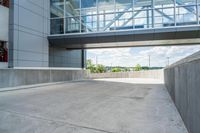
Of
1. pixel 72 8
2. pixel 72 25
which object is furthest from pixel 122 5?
pixel 72 25

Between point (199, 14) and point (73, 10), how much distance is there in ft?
40.9

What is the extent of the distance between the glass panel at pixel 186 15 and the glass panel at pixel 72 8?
1004cm

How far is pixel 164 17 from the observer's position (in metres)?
15.0

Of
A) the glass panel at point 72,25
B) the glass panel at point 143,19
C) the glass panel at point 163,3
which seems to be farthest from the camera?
the glass panel at point 72,25

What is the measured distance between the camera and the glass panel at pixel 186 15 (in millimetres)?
14320

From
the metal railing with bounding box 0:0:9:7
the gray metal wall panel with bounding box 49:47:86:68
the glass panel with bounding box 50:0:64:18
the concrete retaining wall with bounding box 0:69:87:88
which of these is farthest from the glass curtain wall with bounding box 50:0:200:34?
the metal railing with bounding box 0:0:9:7

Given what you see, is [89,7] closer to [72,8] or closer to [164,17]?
[72,8]

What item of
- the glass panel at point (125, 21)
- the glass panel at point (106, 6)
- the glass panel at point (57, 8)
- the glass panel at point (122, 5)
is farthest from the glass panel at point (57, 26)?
the glass panel at point (122, 5)

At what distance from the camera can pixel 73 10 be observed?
59.5 feet

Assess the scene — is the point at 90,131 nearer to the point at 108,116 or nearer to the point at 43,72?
the point at 108,116

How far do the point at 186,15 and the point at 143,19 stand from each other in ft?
12.2

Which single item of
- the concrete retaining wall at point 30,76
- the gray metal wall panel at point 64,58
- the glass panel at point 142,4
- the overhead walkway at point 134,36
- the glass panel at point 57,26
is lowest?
the concrete retaining wall at point 30,76

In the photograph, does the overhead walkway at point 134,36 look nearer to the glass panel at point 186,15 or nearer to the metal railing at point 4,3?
the glass panel at point 186,15

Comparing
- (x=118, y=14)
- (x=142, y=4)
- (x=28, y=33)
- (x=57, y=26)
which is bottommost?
(x=28, y=33)
